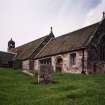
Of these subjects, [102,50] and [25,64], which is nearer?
[102,50]

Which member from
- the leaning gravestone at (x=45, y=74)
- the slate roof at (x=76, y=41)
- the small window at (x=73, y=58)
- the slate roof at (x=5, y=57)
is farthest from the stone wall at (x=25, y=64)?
the leaning gravestone at (x=45, y=74)

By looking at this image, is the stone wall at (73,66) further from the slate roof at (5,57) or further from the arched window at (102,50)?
the slate roof at (5,57)

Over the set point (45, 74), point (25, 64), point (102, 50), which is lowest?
point (45, 74)

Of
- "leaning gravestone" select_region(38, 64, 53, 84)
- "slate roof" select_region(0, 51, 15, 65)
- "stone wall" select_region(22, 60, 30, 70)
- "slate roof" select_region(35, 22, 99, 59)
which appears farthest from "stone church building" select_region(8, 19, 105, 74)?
"slate roof" select_region(0, 51, 15, 65)

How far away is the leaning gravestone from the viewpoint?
20094mm

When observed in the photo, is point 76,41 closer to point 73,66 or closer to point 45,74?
point 73,66

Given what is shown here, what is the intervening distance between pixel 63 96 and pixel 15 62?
34.9 m

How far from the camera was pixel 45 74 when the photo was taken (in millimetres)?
20375

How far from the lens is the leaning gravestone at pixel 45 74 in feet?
65.9

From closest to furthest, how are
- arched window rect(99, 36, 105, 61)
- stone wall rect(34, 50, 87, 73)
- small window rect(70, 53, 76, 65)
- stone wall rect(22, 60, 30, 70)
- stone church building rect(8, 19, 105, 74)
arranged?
stone church building rect(8, 19, 105, 74) < stone wall rect(34, 50, 87, 73) < arched window rect(99, 36, 105, 61) < small window rect(70, 53, 76, 65) < stone wall rect(22, 60, 30, 70)

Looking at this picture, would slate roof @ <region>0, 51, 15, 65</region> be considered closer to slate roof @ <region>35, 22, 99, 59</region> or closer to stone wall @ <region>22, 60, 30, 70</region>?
stone wall @ <region>22, 60, 30, 70</region>

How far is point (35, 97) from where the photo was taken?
45.7 feet

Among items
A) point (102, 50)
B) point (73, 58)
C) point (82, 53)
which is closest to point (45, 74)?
point (82, 53)

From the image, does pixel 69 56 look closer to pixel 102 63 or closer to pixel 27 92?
pixel 102 63
